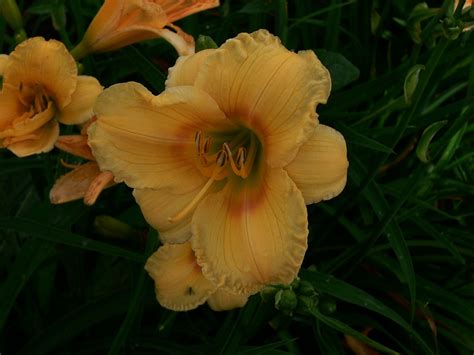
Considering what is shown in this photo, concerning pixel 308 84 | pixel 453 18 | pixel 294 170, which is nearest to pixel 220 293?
pixel 294 170

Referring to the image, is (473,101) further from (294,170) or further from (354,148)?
(294,170)

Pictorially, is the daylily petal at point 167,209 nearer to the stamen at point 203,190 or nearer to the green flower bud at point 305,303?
the stamen at point 203,190

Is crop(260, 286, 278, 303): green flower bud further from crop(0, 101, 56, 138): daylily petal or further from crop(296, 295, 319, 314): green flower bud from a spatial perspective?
crop(0, 101, 56, 138): daylily petal

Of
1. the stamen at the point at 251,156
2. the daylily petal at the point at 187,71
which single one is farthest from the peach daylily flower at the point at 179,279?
the daylily petal at the point at 187,71

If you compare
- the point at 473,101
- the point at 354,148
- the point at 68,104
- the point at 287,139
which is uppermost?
the point at 287,139

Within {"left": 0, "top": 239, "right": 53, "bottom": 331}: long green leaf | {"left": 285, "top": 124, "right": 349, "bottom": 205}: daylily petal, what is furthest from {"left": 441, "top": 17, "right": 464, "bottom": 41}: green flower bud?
{"left": 0, "top": 239, "right": 53, "bottom": 331}: long green leaf

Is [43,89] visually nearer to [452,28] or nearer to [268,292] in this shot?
[268,292]

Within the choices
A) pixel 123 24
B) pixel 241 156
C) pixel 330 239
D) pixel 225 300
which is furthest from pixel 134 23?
pixel 330 239
